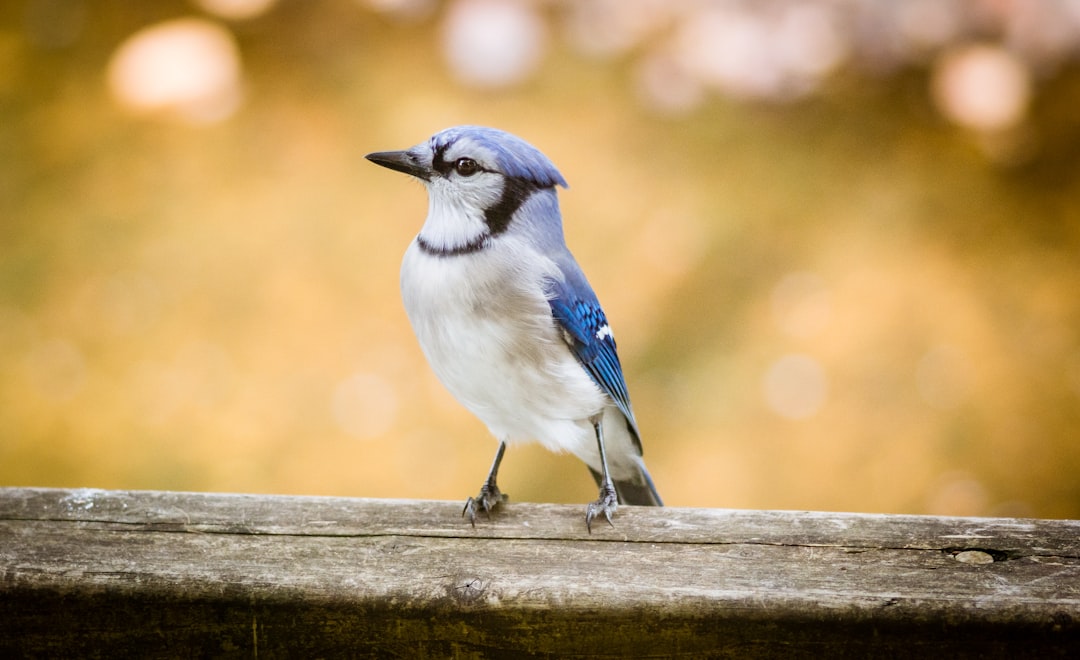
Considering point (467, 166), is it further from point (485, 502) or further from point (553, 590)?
point (553, 590)

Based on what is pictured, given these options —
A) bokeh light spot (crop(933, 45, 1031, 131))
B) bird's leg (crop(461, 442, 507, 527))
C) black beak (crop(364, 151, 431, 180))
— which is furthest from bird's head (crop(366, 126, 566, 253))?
bokeh light spot (crop(933, 45, 1031, 131))

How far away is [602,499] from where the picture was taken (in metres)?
1.51

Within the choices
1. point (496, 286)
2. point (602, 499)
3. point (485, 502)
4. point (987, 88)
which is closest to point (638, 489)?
point (602, 499)

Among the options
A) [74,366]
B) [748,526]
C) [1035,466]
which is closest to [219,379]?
[74,366]

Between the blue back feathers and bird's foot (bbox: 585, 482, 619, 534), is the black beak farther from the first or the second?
bird's foot (bbox: 585, 482, 619, 534)

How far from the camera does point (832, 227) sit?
2.95 m

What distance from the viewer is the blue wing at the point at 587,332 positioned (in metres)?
1.55

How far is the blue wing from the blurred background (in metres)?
1.26

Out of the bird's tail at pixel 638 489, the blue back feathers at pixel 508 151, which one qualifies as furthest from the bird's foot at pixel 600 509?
the blue back feathers at pixel 508 151

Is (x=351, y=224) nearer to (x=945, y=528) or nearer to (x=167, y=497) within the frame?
(x=167, y=497)

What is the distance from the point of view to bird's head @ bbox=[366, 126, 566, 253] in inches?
58.5

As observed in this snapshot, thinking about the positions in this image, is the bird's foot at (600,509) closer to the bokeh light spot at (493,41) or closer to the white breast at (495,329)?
the white breast at (495,329)

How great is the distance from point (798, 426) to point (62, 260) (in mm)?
2445

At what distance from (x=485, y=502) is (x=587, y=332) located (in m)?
0.35
